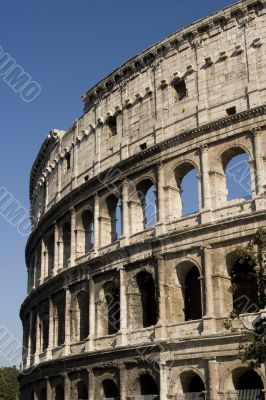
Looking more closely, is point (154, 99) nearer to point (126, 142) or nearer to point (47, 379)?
point (126, 142)

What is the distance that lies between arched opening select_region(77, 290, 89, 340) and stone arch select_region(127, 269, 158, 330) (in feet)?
11.4

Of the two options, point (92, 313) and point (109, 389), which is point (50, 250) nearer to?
point (92, 313)

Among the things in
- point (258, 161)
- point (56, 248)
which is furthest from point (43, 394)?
point (258, 161)

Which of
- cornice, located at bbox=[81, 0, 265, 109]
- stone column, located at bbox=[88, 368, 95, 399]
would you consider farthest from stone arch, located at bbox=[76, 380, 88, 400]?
cornice, located at bbox=[81, 0, 265, 109]

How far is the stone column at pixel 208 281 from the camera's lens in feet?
70.1

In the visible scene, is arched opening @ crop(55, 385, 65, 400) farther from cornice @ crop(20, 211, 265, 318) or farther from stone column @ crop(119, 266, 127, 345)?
stone column @ crop(119, 266, 127, 345)

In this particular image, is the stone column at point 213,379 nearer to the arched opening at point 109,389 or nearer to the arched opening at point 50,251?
the arched opening at point 109,389

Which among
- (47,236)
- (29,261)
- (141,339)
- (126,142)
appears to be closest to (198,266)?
(141,339)

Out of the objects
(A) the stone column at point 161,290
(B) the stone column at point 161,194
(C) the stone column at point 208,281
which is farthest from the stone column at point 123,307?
(C) the stone column at point 208,281

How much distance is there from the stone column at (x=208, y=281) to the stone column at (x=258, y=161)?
2641mm

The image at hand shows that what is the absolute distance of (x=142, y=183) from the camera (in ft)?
84.5

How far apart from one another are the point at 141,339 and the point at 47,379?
25.1 ft

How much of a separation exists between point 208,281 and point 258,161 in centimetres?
440

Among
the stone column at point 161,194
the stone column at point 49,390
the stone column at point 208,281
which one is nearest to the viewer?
the stone column at point 208,281
